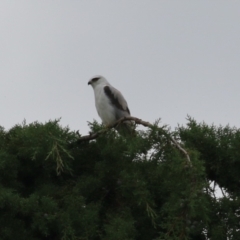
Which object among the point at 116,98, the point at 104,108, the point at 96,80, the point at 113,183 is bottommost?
the point at 113,183

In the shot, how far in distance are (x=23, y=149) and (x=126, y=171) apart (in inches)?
34.8

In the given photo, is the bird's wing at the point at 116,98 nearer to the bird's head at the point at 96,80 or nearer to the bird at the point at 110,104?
the bird at the point at 110,104

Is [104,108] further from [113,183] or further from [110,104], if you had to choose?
[113,183]

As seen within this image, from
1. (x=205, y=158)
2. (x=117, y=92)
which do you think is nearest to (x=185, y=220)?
(x=205, y=158)

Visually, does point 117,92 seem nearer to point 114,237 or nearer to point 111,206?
point 111,206

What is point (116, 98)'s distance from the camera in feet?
29.6

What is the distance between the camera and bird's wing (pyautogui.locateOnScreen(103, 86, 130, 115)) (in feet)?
29.3

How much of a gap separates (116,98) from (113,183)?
2.90m

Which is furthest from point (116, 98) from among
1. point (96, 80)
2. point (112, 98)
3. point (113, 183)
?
point (113, 183)

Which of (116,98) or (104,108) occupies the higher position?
(116,98)

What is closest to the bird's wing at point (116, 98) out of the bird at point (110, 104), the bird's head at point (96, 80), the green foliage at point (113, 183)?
the bird at point (110, 104)

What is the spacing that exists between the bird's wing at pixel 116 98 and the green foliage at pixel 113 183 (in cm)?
232

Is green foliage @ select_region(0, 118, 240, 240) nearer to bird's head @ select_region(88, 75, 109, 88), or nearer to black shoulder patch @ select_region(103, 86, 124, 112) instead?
black shoulder patch @ select_region(103, 86, 124, 112)

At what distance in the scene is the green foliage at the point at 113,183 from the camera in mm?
5566
